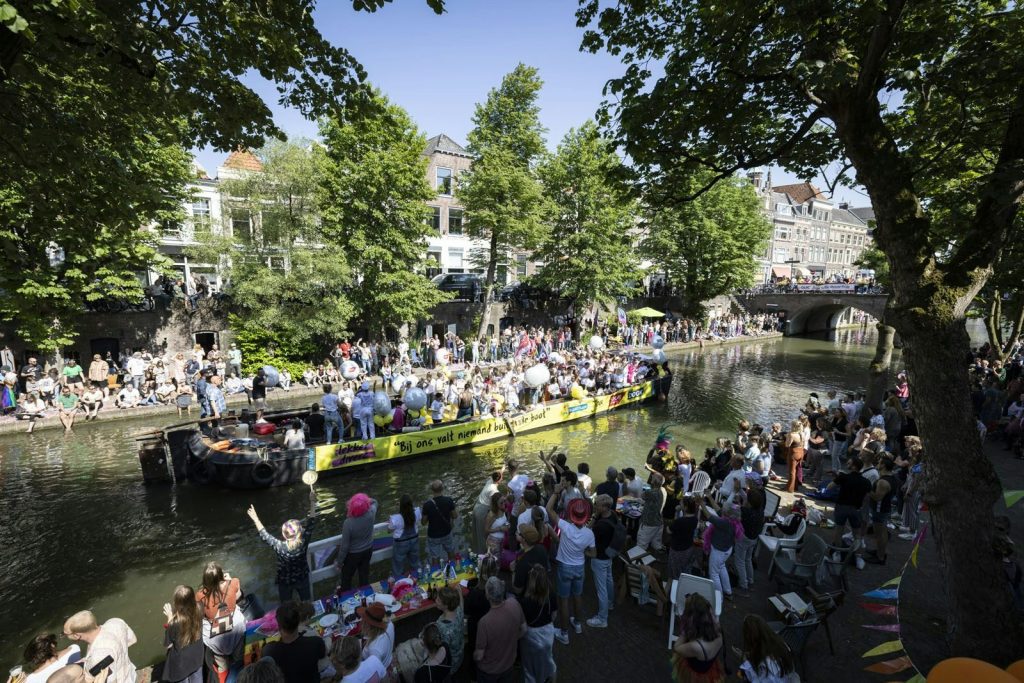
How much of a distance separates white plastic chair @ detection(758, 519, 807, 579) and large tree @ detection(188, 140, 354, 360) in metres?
19.3

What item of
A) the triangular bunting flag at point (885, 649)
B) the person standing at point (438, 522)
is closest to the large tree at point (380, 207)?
the person standing at point (438, 522)

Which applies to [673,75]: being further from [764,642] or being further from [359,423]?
[359,423]

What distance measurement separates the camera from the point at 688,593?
6043 mm

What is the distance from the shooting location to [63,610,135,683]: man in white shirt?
446 centimetres

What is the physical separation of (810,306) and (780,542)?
4440cm

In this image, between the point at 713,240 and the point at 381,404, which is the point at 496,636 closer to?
the point at 381,404

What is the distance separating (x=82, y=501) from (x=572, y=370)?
591 inches

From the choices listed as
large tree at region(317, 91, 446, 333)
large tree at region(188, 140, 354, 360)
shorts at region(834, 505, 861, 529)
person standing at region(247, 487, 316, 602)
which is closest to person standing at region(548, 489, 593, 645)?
person standing at region(247, 487, 316, 602)

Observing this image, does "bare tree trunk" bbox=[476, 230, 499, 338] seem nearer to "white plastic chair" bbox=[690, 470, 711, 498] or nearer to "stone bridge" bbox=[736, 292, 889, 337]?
"white plastic chair" bbox=[690, 470, 711, 498]

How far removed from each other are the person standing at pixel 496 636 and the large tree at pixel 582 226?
86.9 feet

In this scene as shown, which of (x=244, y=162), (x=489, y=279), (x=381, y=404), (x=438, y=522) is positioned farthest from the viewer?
(x=489, y=279)

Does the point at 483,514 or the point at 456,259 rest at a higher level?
the point at 456,259

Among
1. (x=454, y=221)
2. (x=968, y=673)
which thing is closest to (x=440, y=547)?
(x=968, y=673)

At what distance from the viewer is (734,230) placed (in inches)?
1471
